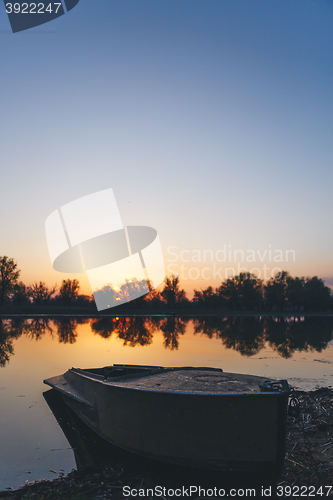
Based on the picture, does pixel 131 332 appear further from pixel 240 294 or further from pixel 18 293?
pixel 240 294

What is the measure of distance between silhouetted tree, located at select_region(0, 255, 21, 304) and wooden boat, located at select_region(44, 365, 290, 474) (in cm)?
8149

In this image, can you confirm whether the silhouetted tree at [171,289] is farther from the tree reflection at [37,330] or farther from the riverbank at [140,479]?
the riverbank at [140,479]

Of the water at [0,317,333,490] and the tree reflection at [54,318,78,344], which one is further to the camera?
the tree reflection at [54,318,78,344]

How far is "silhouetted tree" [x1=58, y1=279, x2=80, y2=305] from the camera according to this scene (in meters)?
96.4

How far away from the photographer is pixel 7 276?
7762 cm

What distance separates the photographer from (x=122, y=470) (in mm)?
5375

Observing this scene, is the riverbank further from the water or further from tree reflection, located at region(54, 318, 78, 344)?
tree reflection, located at region(54, 318, 78, 344)

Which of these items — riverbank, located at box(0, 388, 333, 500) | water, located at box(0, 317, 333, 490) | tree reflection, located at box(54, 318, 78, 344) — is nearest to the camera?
riverbank, located at box(0, 388, 333, 500)

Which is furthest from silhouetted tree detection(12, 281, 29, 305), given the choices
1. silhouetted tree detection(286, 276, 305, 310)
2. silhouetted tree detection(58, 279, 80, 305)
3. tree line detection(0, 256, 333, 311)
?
silhouetted tree detection(286, 276, 305, 310)

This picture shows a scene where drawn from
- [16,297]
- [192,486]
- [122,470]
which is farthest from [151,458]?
[16,297]

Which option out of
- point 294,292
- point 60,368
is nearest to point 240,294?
point 294,292

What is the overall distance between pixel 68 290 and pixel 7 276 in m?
22.6

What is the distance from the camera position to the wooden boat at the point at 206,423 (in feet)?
15.5

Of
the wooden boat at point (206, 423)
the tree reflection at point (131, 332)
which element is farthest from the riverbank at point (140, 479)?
the tree reflection at point (131, 332)
